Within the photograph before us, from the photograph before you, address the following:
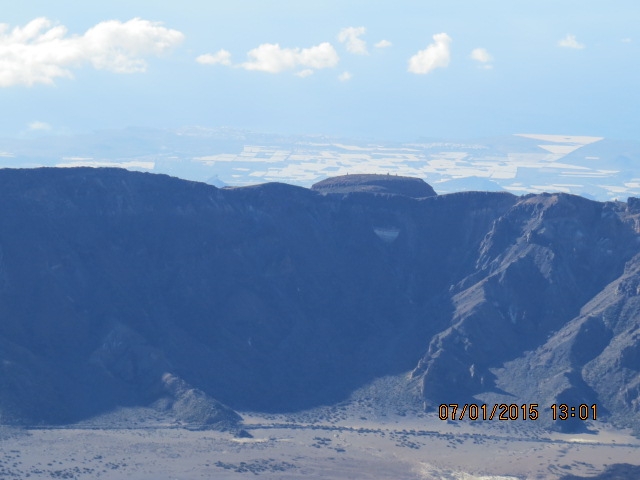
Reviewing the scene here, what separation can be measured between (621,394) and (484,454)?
11.7m

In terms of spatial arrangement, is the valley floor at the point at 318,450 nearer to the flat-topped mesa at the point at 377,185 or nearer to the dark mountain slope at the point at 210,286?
the dark mountain slope at the point at 210,286

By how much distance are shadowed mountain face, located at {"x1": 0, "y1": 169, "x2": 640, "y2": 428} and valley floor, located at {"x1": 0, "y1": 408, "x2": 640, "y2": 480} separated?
8.38 ft

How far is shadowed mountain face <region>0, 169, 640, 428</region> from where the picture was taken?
80.0 m

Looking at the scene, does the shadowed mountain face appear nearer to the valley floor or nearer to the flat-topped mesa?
the valley floor

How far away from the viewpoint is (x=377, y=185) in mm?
107250
